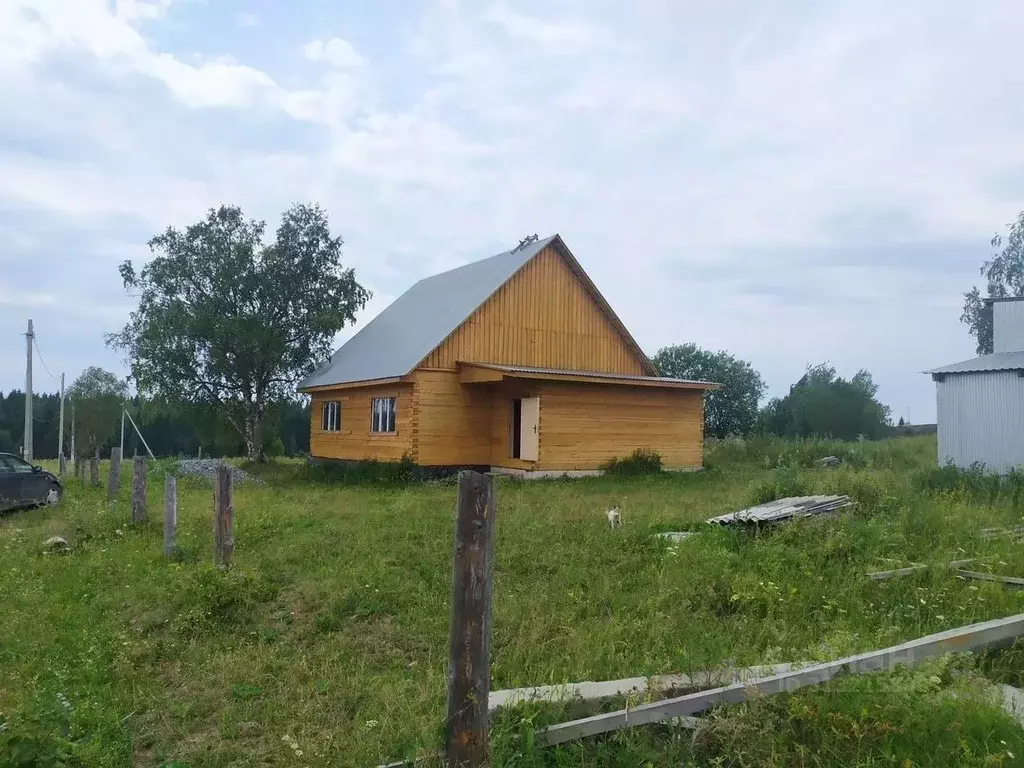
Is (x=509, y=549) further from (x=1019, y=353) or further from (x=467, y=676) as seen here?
(x=1019, y=353)

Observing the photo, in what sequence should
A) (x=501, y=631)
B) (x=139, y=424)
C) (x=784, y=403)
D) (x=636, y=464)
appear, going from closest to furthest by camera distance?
(x=501, y=631) < (x=636, y=464) < (x=784, y=403) < (x=139, y=424)

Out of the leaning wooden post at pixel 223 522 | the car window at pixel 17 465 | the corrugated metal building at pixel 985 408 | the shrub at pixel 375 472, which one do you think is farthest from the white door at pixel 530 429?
the leaning wooden post at pixel 223 522

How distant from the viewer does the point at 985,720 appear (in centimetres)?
395

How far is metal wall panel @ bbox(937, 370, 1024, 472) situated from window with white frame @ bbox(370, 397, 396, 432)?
13.6 m

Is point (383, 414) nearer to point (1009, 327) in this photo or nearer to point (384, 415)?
point (384, 415)

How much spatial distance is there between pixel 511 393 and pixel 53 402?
54656 millimetres

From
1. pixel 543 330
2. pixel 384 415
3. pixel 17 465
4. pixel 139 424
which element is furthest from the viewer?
pixel 139 424

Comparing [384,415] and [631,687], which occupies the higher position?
[384,415]

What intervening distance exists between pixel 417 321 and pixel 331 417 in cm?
482

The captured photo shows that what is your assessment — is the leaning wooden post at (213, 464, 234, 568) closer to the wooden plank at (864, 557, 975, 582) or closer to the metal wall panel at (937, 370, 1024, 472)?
the wooden plank at (864, 557, 975, 582)

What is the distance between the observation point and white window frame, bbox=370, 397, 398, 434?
2191cm

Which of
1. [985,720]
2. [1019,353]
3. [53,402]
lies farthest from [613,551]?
[53,402]

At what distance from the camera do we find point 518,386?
2081 centimetres

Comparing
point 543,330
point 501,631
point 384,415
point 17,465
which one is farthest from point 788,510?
point 384,415
